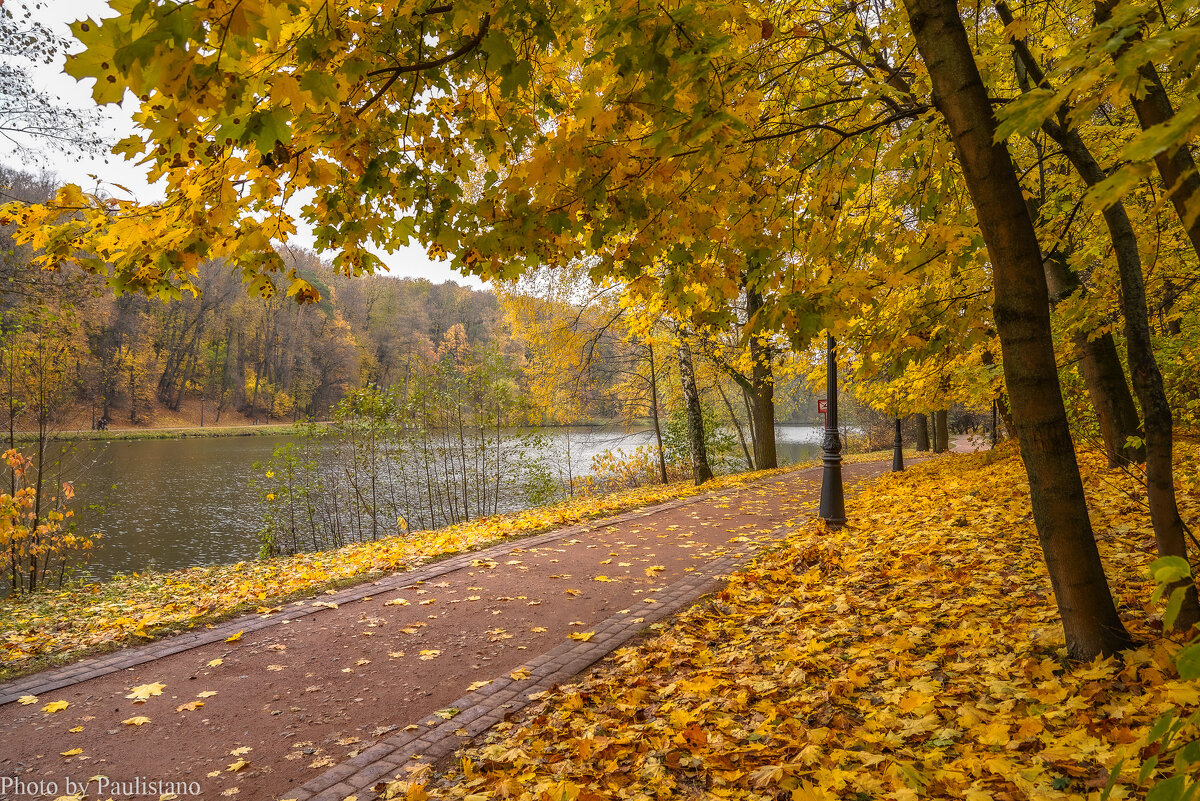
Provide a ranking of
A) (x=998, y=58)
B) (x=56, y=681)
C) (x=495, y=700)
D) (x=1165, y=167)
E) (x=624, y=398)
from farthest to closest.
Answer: (x=624, y=398), (x=998, y=58), (x=56, y=681), (x=495, y=700), (x=1165, y=167)

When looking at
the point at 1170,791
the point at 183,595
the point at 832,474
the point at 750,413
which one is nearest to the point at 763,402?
the point at 750,413

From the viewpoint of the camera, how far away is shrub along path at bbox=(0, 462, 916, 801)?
329 centimetres

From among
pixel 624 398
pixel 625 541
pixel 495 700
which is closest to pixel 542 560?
pixel 625 541

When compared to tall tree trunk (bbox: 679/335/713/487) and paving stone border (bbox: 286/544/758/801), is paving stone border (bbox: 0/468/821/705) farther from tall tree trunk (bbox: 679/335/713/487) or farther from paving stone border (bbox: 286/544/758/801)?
tall tree trunk (bbox: 679/335/713/487)

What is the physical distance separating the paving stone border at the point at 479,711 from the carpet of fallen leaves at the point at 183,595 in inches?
117

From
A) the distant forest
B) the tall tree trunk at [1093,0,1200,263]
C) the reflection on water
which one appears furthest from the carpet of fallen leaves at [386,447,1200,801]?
A: the distant forest

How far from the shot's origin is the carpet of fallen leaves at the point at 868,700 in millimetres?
2406

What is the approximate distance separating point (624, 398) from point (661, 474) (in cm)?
241

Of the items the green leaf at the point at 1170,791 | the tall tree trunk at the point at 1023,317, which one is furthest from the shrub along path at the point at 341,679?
the green leaf at the point at 1170,791

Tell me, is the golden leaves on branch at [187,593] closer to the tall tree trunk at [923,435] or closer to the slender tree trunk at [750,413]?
the slender tree trunk at [750,413]

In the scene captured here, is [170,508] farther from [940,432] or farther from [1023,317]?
[940,432]

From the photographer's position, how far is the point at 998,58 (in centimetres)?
471

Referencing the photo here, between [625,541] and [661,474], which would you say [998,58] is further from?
[661,474]

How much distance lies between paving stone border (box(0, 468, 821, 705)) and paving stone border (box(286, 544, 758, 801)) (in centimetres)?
248
